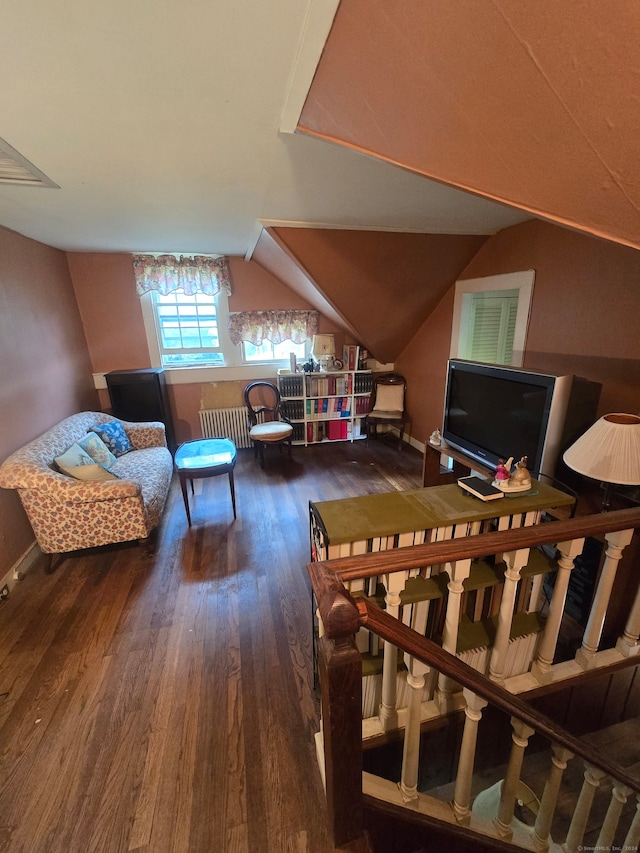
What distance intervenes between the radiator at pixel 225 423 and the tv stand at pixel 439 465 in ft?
7.60

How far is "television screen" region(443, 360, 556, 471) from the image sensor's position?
1.94 metres

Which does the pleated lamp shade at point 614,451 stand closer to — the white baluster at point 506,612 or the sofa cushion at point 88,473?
the white baluster at point 506,612

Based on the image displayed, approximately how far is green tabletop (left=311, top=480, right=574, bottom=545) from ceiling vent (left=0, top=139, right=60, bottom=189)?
6.55 ft

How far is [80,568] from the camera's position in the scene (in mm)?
2314

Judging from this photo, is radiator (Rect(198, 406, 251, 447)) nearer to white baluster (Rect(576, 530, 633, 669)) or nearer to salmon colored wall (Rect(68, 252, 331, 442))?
salmon colored wall (Rect(68, 252, 331, 442))

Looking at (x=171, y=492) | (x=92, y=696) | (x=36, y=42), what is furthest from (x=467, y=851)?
(x=171, y=492)

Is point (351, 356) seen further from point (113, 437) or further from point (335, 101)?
point (335, 101)

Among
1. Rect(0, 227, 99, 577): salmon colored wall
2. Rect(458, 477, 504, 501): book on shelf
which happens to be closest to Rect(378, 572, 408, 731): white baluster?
Rect(458, 477, 504, 501): book on shelf

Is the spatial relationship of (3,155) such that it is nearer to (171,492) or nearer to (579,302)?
(171,492)

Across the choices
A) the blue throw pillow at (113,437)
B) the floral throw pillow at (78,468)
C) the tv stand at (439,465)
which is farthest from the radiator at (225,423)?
the tv stand at (439,465)

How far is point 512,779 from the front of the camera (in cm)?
107

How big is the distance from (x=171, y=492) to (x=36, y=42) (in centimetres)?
304

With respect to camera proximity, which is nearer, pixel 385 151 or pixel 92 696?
pixel 385 151

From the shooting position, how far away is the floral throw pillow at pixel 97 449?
109 inches
